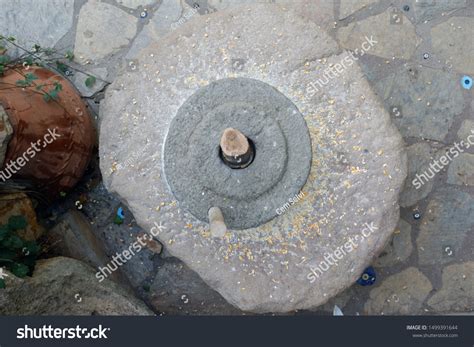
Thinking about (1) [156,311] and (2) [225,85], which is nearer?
(2) [225,85]

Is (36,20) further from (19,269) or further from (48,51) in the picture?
(19,269)

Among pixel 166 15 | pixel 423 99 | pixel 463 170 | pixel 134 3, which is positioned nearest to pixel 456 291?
pixel 463 170

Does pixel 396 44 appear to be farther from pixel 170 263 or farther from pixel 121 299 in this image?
pixel 121 299

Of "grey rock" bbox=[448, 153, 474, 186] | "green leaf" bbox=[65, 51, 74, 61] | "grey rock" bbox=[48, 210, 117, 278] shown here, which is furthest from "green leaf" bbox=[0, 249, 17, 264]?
"grey rock" bbox=[448, 153, 474, 186]

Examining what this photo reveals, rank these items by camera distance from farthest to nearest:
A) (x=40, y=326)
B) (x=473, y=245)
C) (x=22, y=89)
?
(x=473, y=245) → (x=22, y=89) → (x=40, y=326)

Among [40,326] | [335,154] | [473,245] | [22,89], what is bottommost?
[473,245]

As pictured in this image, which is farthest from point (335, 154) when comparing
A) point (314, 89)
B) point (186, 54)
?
point (186, 54)

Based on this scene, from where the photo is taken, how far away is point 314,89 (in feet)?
10.6

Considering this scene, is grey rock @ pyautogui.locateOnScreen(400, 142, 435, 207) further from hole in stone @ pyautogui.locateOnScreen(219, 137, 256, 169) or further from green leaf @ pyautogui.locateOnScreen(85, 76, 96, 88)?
green leaf @ pyautogui.locateOnScreen(85, 76, 96, 88)

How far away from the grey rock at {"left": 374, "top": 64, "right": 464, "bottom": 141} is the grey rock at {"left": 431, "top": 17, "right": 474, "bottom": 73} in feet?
0.30

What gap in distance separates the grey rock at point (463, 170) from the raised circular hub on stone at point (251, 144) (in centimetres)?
119

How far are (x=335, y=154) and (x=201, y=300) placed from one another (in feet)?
4.47

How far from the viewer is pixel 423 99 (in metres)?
3.92

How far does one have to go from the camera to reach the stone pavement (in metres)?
3.87
